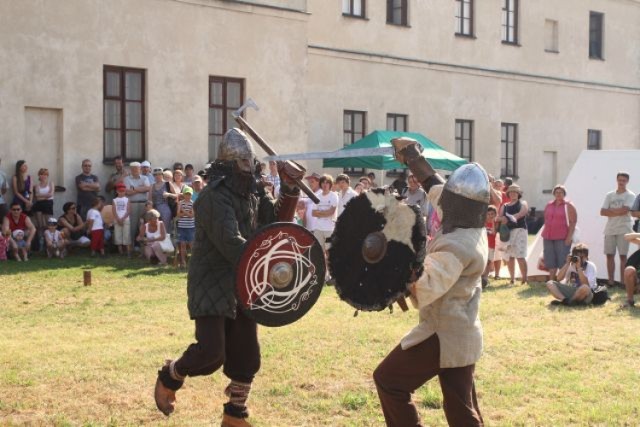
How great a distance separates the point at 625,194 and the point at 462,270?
34.4ft

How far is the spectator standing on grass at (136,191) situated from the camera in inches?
680

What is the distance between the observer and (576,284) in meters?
12.6

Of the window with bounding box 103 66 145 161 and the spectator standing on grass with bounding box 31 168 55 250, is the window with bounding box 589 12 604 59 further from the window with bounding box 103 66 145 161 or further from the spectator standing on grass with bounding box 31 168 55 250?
the spectator standing on grass with bounding box 31 168 55 250

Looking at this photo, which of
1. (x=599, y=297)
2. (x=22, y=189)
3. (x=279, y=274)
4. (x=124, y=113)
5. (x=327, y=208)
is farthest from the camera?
(x=124, y=113)

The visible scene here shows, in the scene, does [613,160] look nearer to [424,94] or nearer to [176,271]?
[176,271]

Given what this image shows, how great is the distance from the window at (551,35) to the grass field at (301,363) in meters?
19.2

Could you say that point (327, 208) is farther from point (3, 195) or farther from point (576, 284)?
point (3, 195)

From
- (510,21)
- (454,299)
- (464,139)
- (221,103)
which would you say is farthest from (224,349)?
(510,21)

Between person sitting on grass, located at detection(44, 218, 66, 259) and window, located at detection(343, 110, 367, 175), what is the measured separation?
953cm

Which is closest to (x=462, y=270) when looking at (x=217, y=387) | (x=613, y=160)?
(x=217, y=387)

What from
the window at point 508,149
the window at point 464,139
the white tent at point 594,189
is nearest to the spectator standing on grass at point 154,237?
the white tent at point 594,189

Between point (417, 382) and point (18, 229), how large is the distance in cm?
1242

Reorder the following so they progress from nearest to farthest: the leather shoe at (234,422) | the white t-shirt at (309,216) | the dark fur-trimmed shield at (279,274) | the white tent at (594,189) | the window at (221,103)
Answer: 1. the dark fur-trimmed shield at (279,274)
2. the leather shoe at (234,422)
3. the white t-shirt at (309,216)
4. the white tent at (594,189)
5. the window at (221,103)

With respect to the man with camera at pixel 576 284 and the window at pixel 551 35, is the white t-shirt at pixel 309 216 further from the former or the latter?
the window at pixel 551 35
